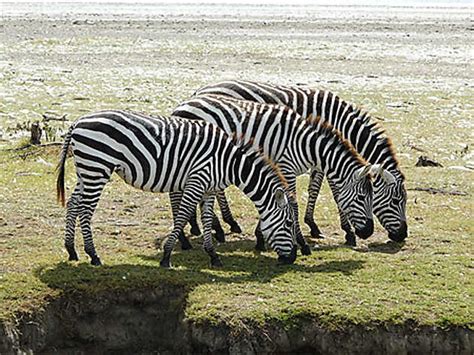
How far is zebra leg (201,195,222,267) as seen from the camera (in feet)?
32.8

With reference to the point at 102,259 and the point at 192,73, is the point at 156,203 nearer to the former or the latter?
the point at 102,259

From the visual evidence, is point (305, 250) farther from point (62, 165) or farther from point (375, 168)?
point (62, 165)

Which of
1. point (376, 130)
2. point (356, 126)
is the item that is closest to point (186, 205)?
point (356, 126)

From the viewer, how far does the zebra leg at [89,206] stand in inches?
379

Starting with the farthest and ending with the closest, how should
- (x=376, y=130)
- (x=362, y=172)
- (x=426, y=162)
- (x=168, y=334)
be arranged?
(x=426, y=162) → (x=376, y=130) → (x=362, y=172) → (x=168, y=334)

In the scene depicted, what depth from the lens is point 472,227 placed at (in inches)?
476

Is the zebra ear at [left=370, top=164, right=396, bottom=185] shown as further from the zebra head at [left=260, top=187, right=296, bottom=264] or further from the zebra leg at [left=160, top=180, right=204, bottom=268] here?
the zebra leg at [left=160, top=180, right=204, bottom=268]

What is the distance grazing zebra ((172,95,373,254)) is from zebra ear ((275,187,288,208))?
996 mm

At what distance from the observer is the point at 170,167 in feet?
32.2

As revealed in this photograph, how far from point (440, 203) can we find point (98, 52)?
24613 millimetres

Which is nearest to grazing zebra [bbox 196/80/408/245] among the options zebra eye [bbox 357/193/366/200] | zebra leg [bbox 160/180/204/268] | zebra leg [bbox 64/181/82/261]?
zebra eye [bbox 357/193/366/200]

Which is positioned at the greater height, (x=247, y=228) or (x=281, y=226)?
(x=281, y=226)

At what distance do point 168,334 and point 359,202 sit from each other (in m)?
3.29

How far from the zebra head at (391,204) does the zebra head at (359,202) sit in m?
0.20
